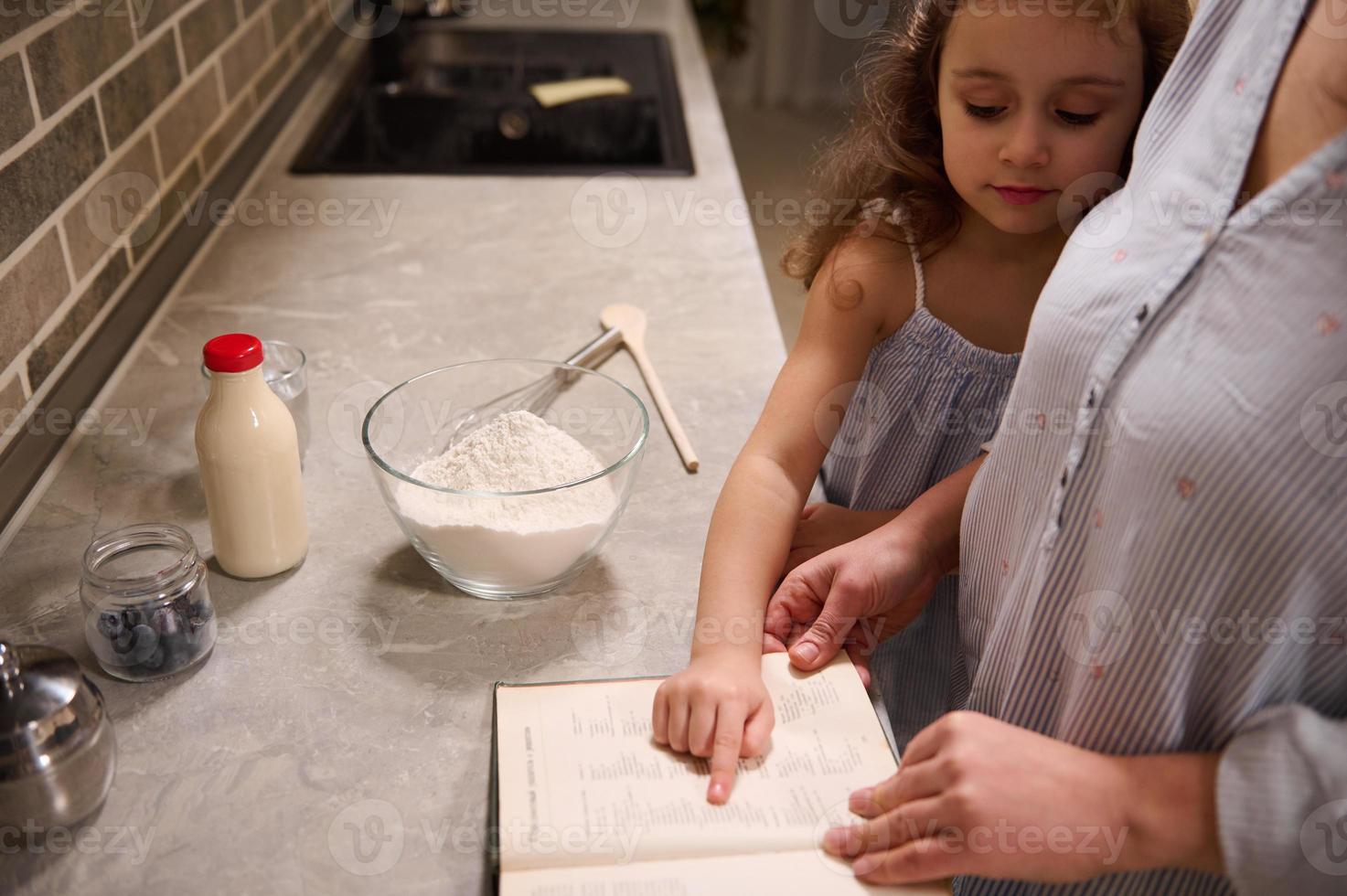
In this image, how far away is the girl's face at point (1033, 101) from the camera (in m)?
0.88

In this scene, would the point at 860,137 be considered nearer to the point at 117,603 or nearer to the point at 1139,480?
the point at 1139,480

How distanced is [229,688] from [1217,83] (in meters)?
0.80

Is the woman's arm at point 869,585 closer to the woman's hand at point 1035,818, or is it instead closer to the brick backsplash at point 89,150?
the woman's hand at point 1035,818

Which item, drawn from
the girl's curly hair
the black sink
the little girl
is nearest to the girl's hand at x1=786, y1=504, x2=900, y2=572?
the little girl

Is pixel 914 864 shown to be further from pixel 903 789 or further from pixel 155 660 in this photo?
pixel 155 660

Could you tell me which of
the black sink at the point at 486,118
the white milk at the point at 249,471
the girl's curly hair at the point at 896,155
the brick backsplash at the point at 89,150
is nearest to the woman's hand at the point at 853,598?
the girl's curly hair at the point at 896,155

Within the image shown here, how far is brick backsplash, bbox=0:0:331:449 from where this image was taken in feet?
3.28

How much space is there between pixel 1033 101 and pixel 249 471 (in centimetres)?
70

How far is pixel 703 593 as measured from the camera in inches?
34.6

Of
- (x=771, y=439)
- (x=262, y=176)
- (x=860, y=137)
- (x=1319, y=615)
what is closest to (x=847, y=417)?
(x=771, y=439)

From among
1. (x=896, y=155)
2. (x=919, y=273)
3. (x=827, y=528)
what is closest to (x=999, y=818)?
(x=827, y=528)

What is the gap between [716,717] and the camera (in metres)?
0.74

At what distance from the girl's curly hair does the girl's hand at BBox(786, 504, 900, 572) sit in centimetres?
25

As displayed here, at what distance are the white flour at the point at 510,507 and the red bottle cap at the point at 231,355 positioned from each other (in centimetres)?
15
